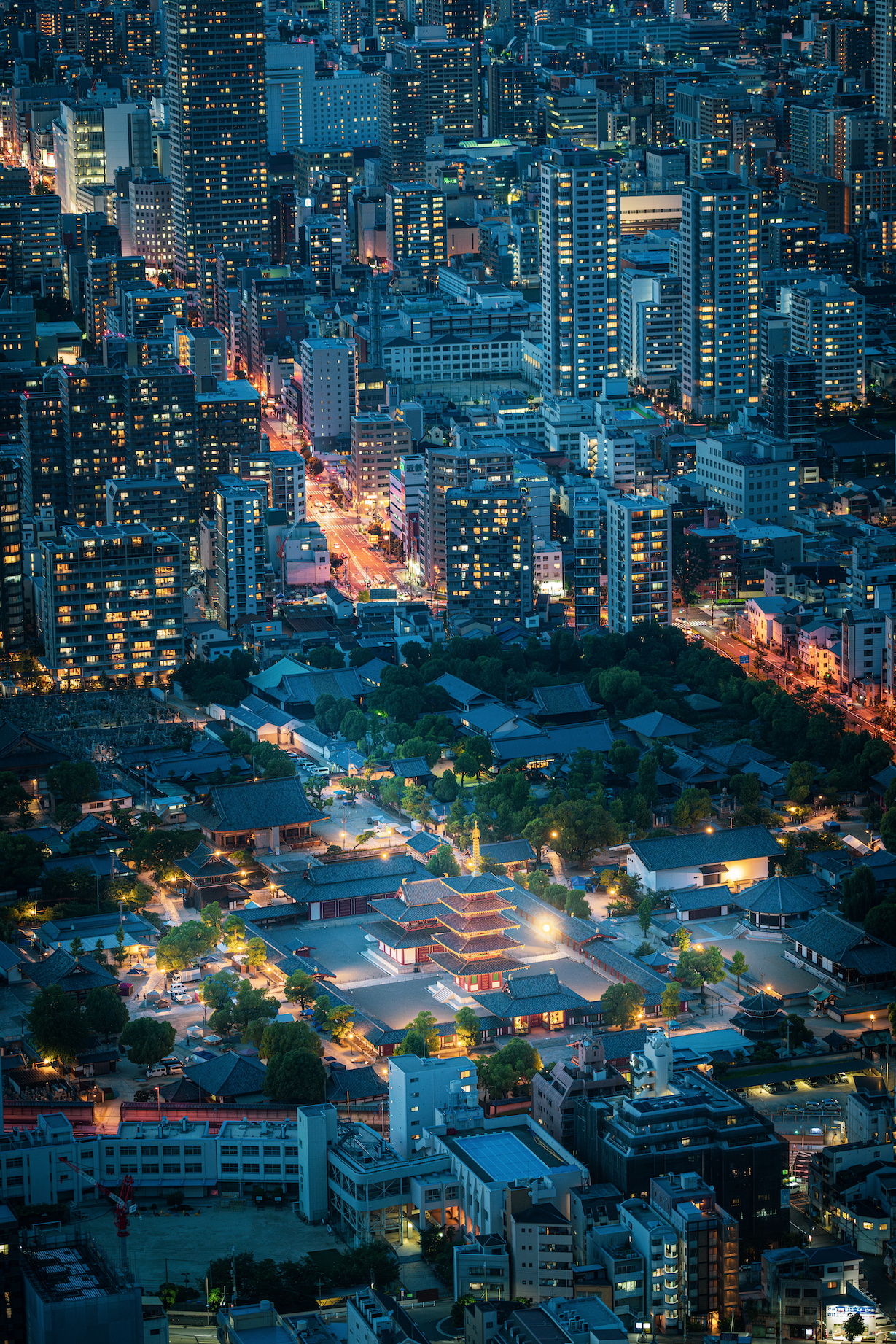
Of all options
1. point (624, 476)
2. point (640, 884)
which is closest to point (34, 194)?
point (624, 476)

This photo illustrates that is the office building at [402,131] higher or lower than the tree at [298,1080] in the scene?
higher

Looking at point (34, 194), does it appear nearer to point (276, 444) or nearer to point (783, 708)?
point (276, 444)

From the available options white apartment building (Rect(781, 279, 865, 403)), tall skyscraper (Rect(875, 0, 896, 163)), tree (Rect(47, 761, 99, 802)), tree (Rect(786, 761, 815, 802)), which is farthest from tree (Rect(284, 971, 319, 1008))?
tall skyscraper (Rect(875, 0, 896, 163))

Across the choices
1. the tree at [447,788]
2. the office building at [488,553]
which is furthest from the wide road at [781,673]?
the tree at [447,788]

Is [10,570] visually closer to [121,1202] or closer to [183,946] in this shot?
[183,946]

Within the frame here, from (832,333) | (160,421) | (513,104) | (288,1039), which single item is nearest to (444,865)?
(288,1039)

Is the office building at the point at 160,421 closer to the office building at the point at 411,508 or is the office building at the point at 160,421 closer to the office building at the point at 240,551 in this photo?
the office building at the point at 240,551
